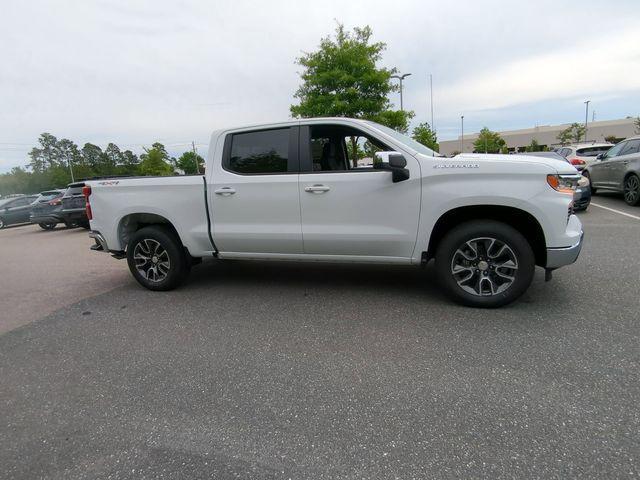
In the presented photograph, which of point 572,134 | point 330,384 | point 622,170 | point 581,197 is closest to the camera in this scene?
point 330,384

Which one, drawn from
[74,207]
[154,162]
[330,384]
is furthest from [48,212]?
[154,162]

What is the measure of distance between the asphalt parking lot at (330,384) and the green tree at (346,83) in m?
14.6

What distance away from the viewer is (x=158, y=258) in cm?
502

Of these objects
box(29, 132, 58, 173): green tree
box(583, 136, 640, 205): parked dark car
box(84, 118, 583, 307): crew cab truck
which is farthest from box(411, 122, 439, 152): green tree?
box(29, 132, 58, 173): green tree

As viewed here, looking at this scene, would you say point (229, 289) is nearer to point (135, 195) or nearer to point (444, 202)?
point (135, 195)

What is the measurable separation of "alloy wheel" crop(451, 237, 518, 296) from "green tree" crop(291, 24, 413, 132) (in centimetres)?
1446

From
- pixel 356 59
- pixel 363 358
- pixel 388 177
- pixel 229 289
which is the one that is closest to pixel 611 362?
pixel 363 358

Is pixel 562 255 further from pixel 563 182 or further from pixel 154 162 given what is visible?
pixel 154 162

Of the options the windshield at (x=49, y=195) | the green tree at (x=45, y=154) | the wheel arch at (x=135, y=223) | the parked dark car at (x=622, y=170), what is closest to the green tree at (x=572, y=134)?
the parked dark car at (x=622, y=170)

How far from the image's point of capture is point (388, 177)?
3.93 metres

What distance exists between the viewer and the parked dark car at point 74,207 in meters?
13.1

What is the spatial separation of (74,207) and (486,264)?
13.8 m

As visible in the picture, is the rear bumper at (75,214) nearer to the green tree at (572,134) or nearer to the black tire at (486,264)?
the black tire at (486,264)

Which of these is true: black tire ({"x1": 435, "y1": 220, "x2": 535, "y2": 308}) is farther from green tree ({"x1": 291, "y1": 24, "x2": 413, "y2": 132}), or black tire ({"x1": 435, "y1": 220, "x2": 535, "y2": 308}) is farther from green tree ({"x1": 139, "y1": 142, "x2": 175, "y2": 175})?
green tree ({"x1": 139, "y1": 142, "x2": 175, "y2": 175})
